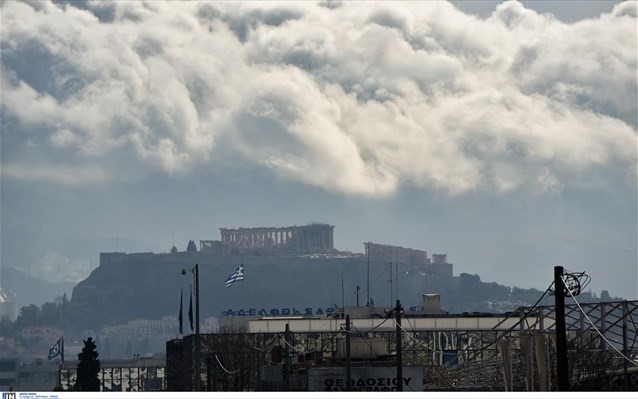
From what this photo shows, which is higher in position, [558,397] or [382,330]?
[382,330]

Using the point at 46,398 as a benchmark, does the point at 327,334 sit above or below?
above

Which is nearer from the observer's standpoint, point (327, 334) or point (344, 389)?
point (344, 389)

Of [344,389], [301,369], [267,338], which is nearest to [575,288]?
[344,389]

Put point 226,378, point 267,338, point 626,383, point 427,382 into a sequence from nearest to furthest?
point 626,383, point 427,382, point 226,378, point 267,338

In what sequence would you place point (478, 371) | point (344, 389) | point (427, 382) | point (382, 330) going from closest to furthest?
point (344, 389), point (478, 371), point (427, 382), point (382, 330)

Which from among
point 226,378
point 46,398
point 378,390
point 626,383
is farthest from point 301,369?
point 226,378

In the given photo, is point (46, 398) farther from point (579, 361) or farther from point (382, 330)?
point (382, 330)

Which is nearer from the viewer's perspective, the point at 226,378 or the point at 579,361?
the point at 579,361

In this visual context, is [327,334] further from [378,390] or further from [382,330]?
[378,390]

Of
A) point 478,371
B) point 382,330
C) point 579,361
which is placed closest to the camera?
point 478,371
